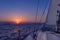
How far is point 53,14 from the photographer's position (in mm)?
5535

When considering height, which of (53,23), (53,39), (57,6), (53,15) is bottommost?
(53,39)

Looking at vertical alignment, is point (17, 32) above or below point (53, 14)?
below

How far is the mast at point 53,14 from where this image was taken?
543 cm

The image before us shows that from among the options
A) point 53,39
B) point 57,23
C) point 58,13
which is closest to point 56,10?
point 58,13

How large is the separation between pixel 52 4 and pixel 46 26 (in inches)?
44.0

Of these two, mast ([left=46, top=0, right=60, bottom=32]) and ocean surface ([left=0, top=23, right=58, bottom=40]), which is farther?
mast ([left=46, top=0, right=60, bottom=32])

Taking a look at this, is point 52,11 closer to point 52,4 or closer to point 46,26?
point 52,4

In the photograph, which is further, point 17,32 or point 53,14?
point 53,14

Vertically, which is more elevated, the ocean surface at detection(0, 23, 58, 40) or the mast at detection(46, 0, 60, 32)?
the mast at detection(46, 0, 60, 32)

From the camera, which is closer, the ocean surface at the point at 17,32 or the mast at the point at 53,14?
the ocean surface at the point at 17,32

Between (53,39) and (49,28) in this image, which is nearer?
(53,39)

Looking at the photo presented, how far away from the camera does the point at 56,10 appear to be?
5.45 m

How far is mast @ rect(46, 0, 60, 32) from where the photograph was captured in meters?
5.43

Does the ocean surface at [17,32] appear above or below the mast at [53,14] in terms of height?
below
